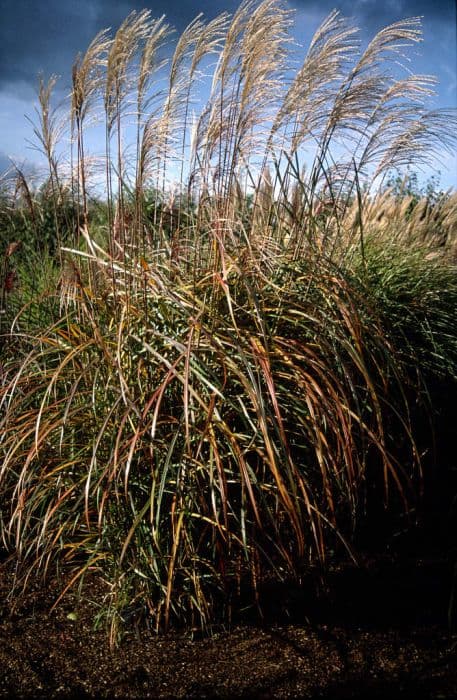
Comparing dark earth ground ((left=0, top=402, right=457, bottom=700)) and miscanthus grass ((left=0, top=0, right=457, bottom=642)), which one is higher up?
miscanthus grass ((left=0, top=0, right=457, bottom=642))

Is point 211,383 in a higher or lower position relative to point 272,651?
higher

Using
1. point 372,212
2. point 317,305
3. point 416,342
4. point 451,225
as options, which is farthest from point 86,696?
point 451,225

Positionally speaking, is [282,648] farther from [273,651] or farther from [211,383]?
[211,383]

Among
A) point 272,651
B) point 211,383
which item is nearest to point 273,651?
point 272,651

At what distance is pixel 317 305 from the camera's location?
3020mm

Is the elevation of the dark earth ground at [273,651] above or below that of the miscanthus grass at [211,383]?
below

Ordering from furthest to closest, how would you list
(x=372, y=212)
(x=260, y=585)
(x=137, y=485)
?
(x=372, y=212) → (x=260, y=585) → (x=137, y=485)

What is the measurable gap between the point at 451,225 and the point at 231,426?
389 centimetres

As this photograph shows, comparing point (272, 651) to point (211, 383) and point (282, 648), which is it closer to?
point (282, 648)

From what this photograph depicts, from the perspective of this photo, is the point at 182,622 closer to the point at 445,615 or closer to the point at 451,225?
the point at 445,615

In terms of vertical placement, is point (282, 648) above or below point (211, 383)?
below

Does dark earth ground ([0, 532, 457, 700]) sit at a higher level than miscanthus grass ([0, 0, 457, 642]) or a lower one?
lower

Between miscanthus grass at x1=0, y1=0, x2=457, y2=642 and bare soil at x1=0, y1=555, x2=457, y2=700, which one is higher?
miscanthus grass at x1=0, y1=0, x2=457, y2=642

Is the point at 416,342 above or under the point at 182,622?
above
